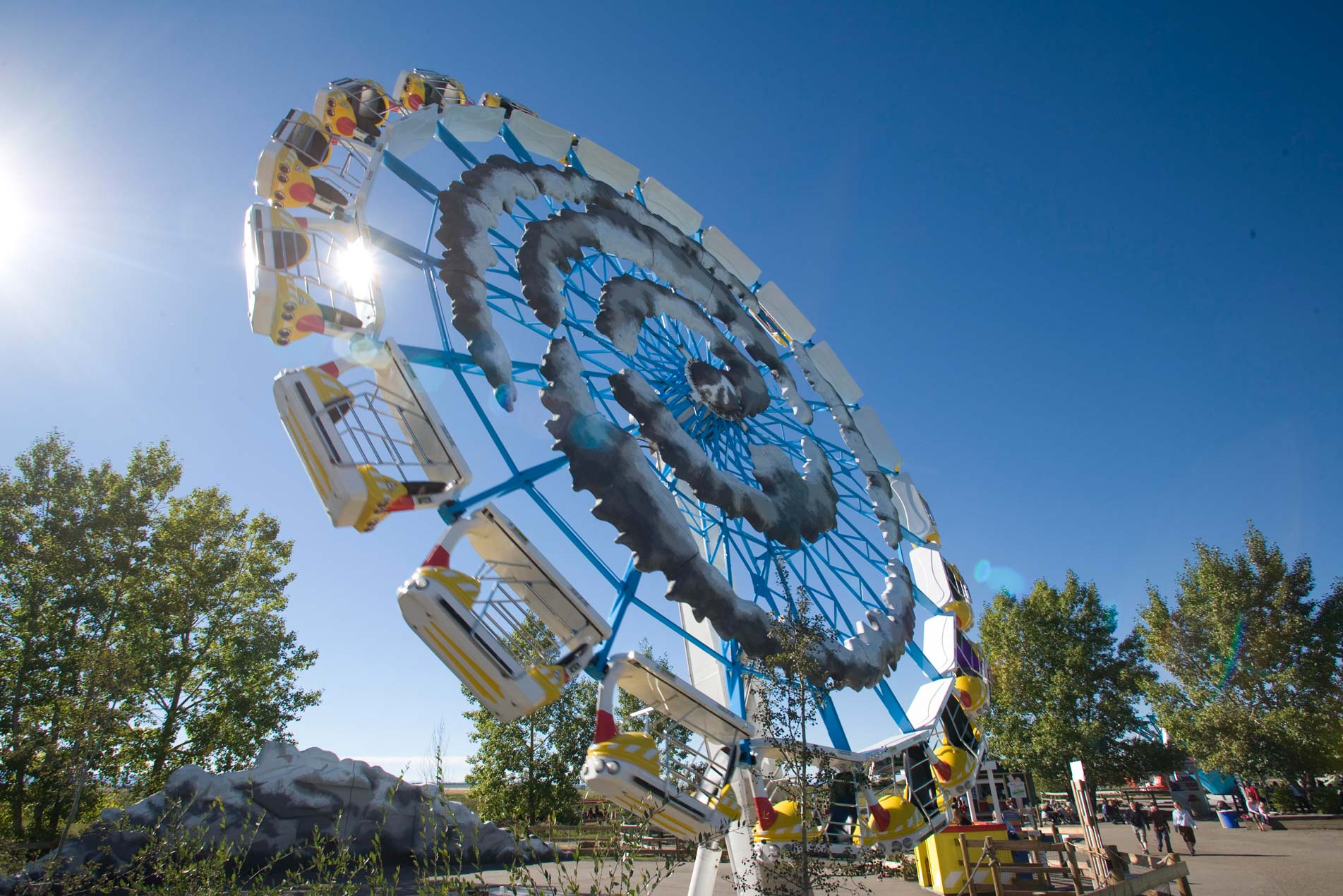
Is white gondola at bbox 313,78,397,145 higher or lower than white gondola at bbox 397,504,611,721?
higher

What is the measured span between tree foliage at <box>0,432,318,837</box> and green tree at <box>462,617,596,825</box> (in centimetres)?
736

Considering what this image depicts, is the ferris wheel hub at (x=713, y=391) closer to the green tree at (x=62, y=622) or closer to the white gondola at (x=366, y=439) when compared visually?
the white gondola at (x=366, y=439)

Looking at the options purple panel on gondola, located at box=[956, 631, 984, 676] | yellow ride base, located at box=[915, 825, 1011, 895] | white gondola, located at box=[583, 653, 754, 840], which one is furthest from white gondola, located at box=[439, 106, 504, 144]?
yellow ride base, located at box=[915, 825, 1011, 895]

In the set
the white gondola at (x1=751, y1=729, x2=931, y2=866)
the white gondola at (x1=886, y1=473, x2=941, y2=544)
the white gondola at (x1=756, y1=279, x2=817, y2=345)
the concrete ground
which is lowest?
the concrete ground

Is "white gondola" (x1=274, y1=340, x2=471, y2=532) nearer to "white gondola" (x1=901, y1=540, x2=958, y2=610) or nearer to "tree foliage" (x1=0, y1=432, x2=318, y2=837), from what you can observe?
"white gondola" (x1=901, y1=540, x2=958, y2=610)

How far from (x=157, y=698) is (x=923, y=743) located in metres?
24.2

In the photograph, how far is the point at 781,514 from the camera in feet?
40.7

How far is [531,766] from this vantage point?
27578mm

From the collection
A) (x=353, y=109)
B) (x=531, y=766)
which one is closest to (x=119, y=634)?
(x=531, y=766)

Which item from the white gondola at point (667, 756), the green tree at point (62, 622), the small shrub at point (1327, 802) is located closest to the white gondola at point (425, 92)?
the white gondola at point (667, 756)

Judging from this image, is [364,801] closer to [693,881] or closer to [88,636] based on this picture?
[88,636]

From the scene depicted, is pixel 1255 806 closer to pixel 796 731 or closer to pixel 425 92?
pixel 796 731

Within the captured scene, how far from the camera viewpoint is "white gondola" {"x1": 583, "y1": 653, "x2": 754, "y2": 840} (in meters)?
7.97

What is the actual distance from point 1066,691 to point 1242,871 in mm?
22337
